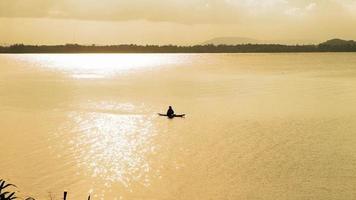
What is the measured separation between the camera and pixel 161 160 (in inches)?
1545

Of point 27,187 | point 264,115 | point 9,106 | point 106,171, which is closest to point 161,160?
point 106,171

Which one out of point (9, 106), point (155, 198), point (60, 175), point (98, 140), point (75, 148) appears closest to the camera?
point (155, 198)

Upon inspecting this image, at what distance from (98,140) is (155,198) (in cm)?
1844

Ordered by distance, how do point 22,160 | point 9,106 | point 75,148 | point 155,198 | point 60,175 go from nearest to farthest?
point 155,198, point 60,175, point 22,160, point 75,148, point 9,106

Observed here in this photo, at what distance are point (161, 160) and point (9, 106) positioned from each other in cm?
4324

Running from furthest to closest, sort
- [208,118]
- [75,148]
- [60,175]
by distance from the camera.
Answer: [208,118]
[75,148]
[60,175]

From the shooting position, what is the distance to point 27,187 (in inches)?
1251

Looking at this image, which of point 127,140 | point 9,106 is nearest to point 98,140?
point 127,140

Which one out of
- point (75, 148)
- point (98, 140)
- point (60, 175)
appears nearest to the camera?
point (60, 175)

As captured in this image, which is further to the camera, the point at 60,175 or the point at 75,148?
the point at 75,148

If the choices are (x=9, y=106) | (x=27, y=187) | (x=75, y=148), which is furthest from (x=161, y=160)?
(x=9, y=106)

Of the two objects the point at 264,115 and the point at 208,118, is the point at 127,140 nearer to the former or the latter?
the point at 208,118

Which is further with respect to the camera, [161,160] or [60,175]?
[161,160]

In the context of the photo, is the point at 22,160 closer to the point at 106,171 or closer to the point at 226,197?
the point at 106,171
